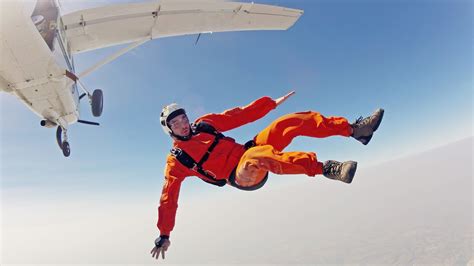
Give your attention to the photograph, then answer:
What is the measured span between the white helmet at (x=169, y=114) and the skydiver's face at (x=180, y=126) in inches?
1.9

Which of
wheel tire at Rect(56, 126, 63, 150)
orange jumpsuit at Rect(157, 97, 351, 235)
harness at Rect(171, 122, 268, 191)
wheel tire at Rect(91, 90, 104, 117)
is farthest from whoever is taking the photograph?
wheel tire at Rect(56, 126, 63, 150)

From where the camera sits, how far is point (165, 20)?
25.6 feet

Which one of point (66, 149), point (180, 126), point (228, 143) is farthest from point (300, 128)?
point (66, 149)

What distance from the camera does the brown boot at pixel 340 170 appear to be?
8.04ft

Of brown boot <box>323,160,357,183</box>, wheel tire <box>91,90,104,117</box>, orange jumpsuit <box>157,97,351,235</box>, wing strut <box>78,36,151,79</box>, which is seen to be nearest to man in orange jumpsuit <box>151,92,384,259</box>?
orange jumpsuit <box>157,97,351,235</box>

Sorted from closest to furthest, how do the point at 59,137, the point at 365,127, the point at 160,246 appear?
the point at 365,127 < the point at 160,246 < the point at 59,137

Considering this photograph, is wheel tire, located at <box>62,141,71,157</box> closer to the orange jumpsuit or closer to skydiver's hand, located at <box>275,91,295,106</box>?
the orange jumpsuit

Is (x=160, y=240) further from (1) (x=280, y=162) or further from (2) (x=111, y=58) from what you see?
(2) (x=111, y=58)

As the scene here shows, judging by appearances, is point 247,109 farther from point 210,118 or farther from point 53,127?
point 53,127

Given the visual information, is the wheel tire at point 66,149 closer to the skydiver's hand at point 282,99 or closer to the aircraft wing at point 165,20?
the aircraft wing at point 165,20

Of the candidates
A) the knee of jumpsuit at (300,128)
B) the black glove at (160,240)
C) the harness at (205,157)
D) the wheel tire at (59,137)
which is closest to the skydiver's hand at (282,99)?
the knee of jumpsuit at (300,128)

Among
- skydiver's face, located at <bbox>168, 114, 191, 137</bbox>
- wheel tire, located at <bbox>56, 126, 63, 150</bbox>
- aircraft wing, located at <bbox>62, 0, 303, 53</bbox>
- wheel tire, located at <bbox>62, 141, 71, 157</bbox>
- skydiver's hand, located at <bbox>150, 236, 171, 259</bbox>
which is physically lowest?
skydiver's hand, located at <bbox>150, 236, 171, 259</bbox>

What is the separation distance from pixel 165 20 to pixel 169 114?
5.07 meters

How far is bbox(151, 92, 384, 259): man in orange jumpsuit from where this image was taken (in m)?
3.10
